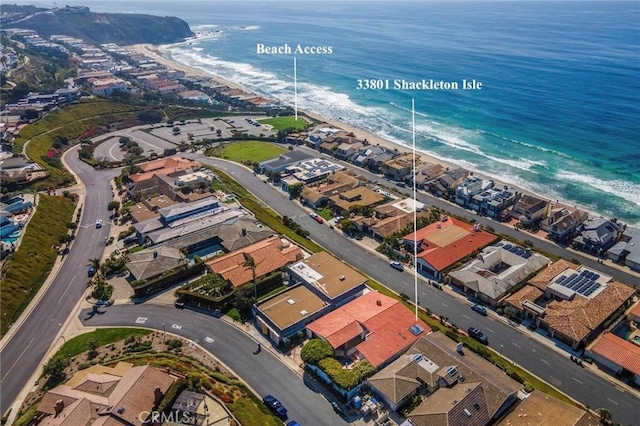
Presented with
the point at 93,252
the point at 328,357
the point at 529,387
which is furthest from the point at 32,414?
the point at 529,387

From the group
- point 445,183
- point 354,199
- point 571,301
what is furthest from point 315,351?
point 445,183

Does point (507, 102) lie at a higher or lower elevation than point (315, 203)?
higher

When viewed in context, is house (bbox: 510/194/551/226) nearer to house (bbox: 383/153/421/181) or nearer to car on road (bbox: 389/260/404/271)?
house (bbox: 383/153/421/181)

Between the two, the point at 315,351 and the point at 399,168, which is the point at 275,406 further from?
the point at 399,168

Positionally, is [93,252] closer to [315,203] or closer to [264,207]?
[264,207]

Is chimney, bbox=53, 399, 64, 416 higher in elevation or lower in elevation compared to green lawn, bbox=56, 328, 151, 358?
higher

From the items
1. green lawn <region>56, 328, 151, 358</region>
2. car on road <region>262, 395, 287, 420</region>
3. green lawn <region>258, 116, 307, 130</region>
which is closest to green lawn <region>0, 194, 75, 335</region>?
green lawn <region>56, 328, 151, 358</region>

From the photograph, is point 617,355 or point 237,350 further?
point 237,350
